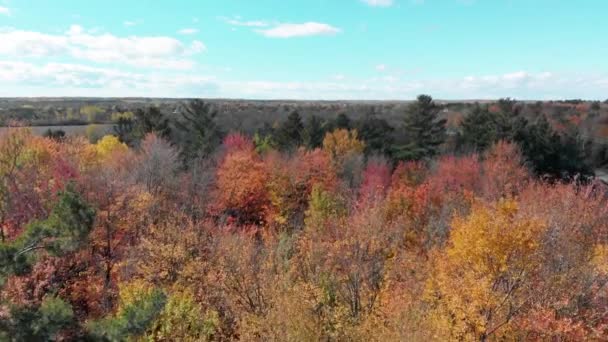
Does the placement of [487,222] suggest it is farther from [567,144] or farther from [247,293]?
[567,144]

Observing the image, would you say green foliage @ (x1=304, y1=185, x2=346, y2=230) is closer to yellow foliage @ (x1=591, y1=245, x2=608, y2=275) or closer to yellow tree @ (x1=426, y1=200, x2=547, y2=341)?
yellow foliage @ (x1=591, y1=245, x2=608, y2=275)

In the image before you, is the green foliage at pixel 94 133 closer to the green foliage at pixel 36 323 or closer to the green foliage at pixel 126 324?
the green foliage at pixel 126 324

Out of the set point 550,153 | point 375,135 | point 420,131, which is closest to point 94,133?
point 375,135

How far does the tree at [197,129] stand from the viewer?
67.1m

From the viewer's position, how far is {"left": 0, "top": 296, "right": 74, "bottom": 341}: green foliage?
480 inches

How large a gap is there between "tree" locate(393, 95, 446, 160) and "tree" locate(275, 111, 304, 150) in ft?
49.2

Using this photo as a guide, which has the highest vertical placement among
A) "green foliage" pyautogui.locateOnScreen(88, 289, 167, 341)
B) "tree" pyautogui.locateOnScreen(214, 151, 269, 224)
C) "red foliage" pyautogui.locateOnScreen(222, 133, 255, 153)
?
"red foliage" pyautogui.locateOnScreen(222, 133, 255, 153)

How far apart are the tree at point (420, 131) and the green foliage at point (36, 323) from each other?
63.5 meters

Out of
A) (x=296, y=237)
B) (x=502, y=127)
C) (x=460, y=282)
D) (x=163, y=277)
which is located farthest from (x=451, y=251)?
(x=502, y=127)

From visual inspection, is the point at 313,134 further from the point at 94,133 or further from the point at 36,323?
the point at 36,323

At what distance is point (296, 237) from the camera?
32594 mm

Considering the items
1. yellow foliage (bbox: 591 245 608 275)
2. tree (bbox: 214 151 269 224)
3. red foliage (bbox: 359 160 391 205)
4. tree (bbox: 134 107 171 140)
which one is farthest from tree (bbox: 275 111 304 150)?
yellow foliage (bbox: 591 245 608 275)

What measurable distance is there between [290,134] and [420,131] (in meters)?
19.9

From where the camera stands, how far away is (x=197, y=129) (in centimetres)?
7194
